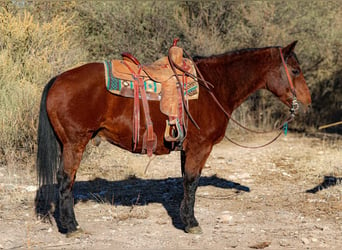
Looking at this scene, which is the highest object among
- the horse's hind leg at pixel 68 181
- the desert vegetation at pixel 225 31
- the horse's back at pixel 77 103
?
the desert vegetation at pixel 225 31

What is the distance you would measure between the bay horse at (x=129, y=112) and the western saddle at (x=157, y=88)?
0.26ft

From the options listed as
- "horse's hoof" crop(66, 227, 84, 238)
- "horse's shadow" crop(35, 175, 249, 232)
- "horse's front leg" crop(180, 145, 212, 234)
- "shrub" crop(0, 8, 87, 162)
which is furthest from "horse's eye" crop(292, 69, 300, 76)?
"shrub" crop(0, 8, 87, 162)

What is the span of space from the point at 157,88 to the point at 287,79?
1.52 m

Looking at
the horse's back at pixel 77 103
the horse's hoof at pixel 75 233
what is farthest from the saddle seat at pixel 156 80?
the horse's hoof at pixel 75 233

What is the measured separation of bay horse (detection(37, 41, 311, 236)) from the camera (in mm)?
4918

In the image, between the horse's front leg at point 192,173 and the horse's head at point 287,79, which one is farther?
the horse's head at point 287,79

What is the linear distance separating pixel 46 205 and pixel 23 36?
4.87 meters

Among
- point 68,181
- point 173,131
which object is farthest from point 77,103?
point 173,131

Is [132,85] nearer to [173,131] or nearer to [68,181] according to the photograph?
[173,131]

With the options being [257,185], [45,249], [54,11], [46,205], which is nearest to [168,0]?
[54,11]

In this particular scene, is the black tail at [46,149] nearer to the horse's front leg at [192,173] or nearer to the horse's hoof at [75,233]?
the horse's hoof at [75,233]

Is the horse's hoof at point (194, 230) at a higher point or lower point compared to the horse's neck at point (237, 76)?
lower

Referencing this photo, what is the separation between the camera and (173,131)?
16.9 ft

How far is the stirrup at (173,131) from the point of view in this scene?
5.09 m
